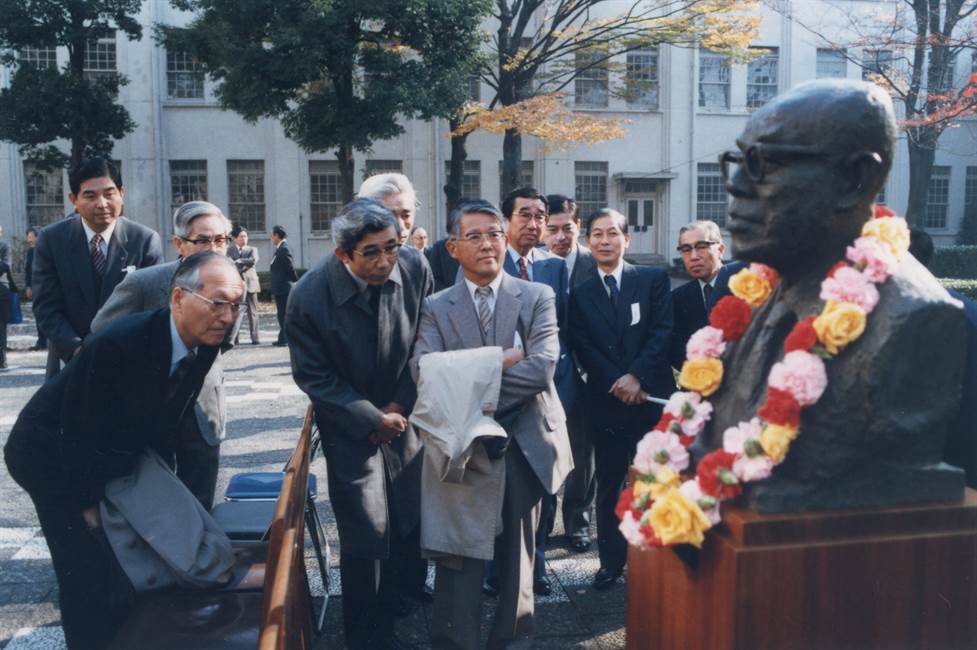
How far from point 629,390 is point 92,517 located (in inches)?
92.3

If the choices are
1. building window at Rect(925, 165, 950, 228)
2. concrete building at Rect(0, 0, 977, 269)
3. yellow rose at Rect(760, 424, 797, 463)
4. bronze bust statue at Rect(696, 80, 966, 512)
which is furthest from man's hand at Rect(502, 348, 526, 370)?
building window at Rect(925, 165, 950, 228)

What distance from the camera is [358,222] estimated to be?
137 inches

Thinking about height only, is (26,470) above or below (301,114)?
below

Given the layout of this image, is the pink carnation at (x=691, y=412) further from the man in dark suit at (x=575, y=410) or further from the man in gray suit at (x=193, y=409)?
the man in gray suit at (x=193, y=409)

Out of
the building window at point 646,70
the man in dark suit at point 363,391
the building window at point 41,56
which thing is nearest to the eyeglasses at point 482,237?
the man in dark suit at point 363,391

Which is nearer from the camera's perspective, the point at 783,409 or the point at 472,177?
the point at 783,409

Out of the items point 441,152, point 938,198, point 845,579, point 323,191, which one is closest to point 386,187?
point 845,579

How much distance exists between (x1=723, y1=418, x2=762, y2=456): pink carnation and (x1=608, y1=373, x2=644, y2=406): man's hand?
1750 mm

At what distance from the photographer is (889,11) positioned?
21.4m

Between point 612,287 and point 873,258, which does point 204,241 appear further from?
point 873,258

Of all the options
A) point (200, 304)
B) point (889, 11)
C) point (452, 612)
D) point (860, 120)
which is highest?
point (889, 11)

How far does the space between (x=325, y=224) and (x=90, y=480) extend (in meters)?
20.4

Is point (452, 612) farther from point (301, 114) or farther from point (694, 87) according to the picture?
point (694, 87)

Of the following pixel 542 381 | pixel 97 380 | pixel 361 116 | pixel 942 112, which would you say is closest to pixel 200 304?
pixel 97 380
